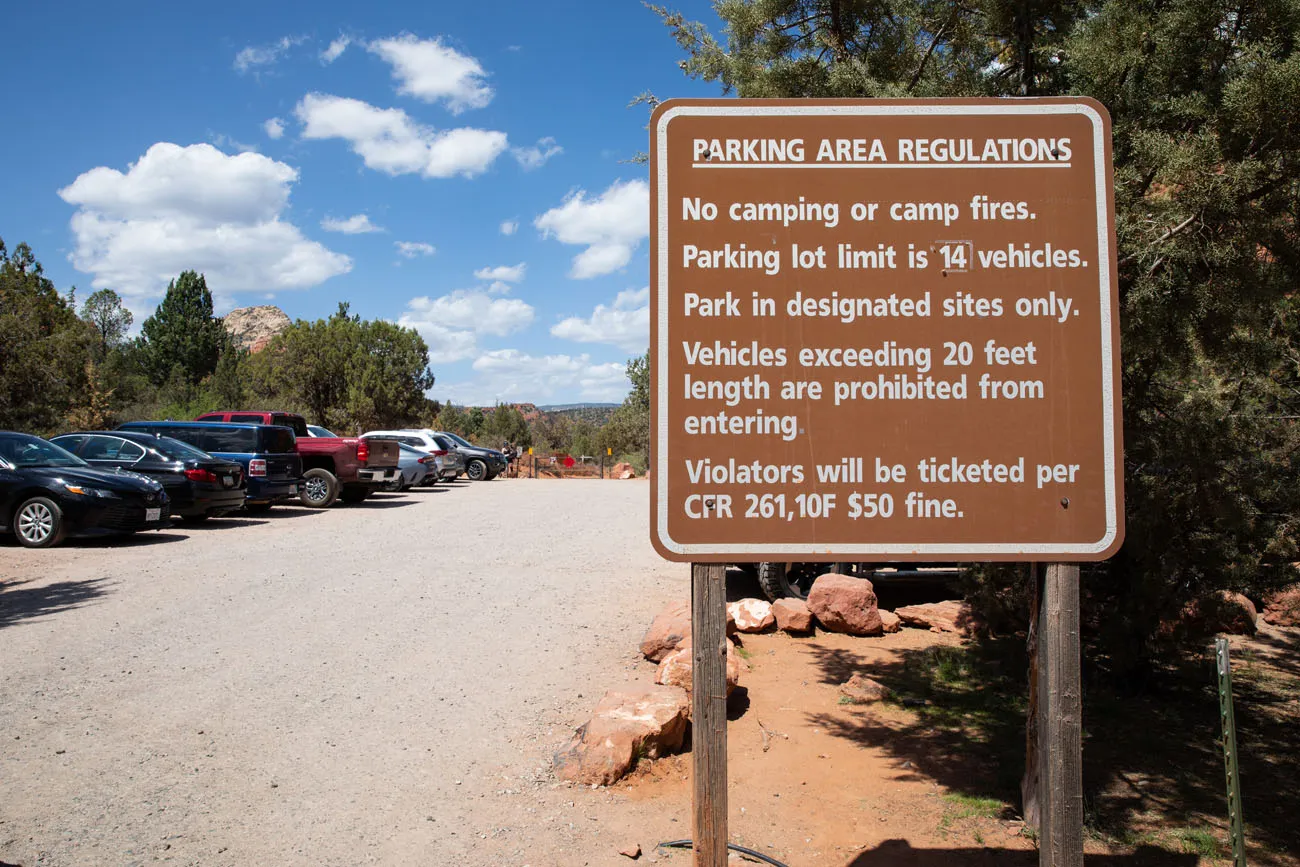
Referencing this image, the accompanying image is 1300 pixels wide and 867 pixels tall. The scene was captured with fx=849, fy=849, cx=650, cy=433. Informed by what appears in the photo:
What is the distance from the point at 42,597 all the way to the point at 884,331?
9.12 m

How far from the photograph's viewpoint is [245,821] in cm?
395

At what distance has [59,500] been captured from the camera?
37.4 feet

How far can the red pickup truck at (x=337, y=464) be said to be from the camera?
1848cm

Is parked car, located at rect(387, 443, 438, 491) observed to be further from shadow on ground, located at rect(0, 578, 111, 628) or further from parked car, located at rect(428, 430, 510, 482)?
shadow on ground, located at rect(0, 578, 111, 628)

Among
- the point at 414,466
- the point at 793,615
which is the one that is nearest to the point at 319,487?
the point at 414,466

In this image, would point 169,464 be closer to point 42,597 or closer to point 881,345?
point 42,597

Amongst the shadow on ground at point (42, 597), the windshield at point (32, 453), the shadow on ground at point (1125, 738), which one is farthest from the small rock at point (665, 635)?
the windshield at point (32, 453)

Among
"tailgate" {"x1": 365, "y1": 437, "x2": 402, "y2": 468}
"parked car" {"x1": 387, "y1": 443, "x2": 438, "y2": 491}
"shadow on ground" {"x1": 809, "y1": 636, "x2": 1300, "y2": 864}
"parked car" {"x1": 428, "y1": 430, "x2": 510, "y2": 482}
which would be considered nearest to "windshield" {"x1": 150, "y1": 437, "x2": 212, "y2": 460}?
"tailgate" {"x1": 365, "y1": 437, "x2": 402, "y2": 468}

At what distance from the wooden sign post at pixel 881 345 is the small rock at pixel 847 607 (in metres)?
5.16

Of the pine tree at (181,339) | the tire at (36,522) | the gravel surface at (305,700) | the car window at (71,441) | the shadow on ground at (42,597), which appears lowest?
the gravel surface at (305,700)

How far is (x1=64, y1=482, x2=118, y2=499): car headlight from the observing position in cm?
1149

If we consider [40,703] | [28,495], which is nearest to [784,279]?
[40,703]

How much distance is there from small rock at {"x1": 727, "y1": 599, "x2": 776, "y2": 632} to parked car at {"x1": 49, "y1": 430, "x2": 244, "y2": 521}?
32.9 ft

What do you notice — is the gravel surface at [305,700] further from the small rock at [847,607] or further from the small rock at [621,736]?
the small rock at [847,607]
